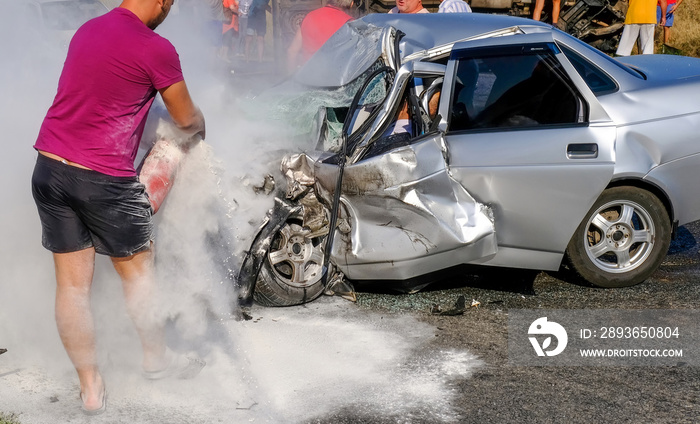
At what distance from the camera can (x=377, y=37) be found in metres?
5.08

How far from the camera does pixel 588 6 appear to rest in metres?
13.1

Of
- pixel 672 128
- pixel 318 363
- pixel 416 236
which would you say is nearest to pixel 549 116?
pixel 672 128

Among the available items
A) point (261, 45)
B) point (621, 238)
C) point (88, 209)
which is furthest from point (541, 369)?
point (261, 45)

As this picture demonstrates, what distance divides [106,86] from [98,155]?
298mm

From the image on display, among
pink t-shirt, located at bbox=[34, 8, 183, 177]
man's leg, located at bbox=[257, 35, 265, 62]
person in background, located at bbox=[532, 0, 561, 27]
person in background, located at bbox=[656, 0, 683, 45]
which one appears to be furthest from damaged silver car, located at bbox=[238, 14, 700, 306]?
man's leg, located at bbox=[257, 35, 265, 62]

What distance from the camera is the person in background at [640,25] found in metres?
10.6

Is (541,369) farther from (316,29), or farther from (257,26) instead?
(257,26)

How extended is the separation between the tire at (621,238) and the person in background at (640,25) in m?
6.83

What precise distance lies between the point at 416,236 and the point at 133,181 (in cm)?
170

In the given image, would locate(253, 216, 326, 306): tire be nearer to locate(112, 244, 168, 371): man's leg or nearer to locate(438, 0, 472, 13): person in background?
locate(112, 244, 168, 371): man's leg

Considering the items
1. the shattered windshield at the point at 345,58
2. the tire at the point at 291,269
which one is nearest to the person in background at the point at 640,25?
the shattered windshield at the point at 345,58

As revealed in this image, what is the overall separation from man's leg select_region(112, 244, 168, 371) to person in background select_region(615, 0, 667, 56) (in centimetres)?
909

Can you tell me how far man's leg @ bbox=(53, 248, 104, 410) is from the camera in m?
3.37

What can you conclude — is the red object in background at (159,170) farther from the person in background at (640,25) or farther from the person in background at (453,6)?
the person in background at (640,25)
